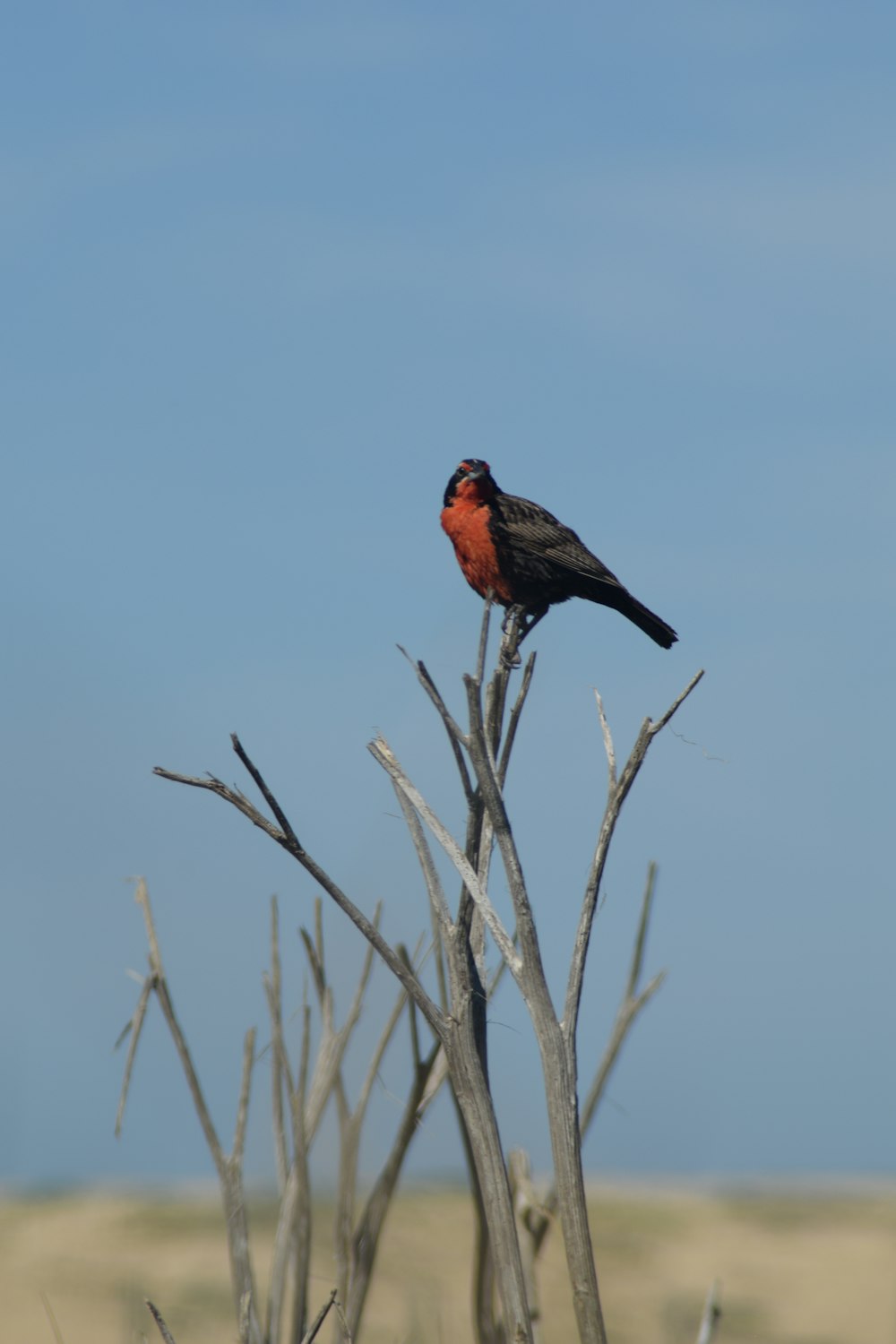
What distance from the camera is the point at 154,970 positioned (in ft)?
17.6

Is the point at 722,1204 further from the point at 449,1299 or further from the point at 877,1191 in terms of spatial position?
the point at 449,1299

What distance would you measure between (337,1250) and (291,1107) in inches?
18.8

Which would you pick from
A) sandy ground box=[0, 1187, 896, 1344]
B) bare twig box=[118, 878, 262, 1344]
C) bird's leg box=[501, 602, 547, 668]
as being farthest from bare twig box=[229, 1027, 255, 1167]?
sandy ground box=[0, 1187, 896, 1344]

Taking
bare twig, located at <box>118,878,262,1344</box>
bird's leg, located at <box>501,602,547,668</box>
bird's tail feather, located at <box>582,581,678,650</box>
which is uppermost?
bird's tail feather, located at <box>582,581,678,650</box>

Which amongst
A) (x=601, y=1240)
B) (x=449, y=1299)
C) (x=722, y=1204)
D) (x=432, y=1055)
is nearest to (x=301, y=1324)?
(x=432, y=1055)

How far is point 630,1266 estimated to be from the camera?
63.8 feet

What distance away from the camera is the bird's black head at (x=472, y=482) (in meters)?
7.10

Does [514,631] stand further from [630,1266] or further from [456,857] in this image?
[630,1266]

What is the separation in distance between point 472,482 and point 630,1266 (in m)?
14.8

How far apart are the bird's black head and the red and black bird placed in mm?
82

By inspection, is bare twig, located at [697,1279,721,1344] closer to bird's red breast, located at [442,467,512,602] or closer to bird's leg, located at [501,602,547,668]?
bird's leg, located at [501,602,547,668]

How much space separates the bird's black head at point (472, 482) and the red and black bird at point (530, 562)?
0.08 metres

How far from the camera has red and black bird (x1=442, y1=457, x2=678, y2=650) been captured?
6648 millimetres

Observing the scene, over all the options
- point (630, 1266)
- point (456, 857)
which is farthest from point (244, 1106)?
point (630, 1266)
